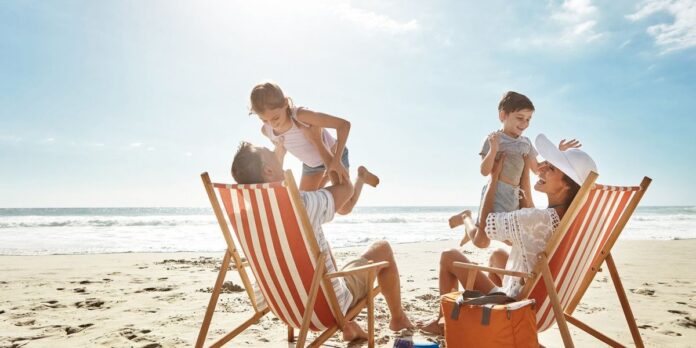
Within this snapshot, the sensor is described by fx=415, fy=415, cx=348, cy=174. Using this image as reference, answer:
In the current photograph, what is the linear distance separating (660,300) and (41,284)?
745cm

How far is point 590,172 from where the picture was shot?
2104mm

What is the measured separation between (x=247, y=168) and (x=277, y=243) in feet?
1.44

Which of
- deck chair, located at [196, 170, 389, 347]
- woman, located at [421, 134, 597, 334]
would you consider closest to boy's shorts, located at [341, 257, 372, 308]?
deck chair, located at [196, 170, 389, 347]

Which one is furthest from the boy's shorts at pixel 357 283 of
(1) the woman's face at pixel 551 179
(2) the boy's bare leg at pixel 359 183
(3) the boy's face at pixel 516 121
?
(3) the boy's face at pixel 516 121

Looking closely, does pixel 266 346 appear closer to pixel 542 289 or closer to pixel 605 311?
pixel 542 289

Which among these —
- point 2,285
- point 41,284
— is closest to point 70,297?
point 41,284

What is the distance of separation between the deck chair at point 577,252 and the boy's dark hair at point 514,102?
119 cm

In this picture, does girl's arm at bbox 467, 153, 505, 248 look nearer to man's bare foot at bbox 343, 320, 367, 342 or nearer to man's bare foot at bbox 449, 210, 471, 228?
man's bare foot at bbox 449, 210, 471, 228

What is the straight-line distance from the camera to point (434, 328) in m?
3.14

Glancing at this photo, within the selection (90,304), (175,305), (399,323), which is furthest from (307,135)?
(90,304)

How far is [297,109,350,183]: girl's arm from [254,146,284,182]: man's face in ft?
2.14

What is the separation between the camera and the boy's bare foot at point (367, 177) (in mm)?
2754

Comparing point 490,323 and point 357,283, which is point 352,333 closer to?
point 357,283

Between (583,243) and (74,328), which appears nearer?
(583,243)
